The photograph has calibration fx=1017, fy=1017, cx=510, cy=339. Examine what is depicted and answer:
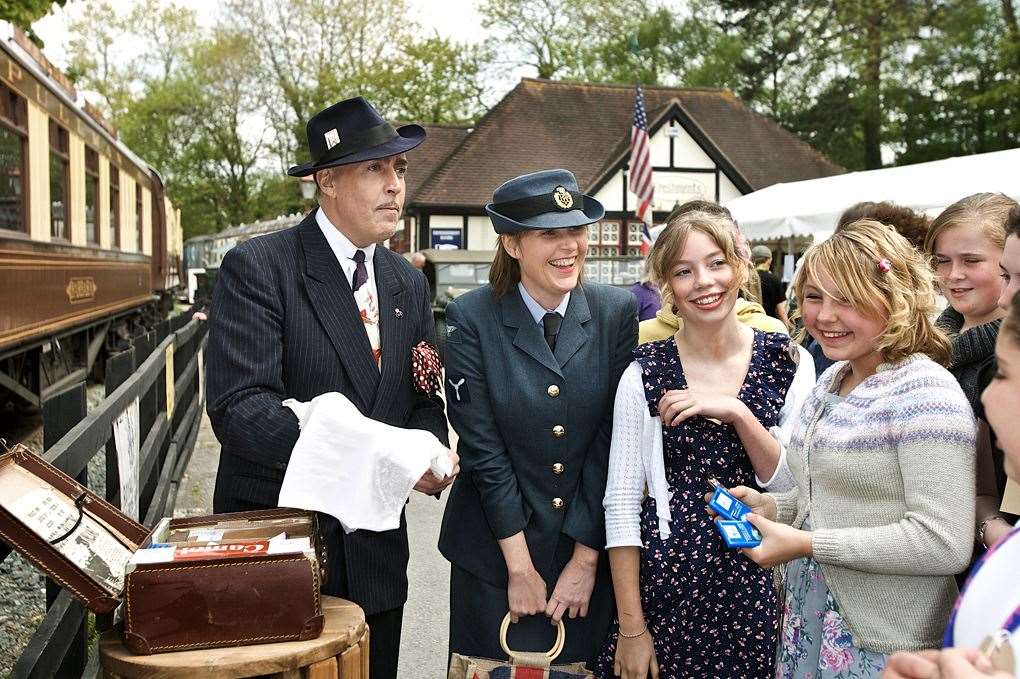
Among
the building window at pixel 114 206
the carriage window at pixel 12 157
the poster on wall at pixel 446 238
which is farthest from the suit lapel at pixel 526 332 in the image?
the poster on wall at pixel 446 238

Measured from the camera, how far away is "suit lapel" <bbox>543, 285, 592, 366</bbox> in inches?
120

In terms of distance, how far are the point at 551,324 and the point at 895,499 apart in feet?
3.79

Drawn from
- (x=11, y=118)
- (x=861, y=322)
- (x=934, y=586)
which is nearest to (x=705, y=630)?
(x=934, y=586)

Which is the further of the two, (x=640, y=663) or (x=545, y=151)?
(x=545, y=151)

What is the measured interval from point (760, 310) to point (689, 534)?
1.17 metres

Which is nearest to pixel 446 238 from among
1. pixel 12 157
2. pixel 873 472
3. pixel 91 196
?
pixel 91 196

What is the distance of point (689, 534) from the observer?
282 cm

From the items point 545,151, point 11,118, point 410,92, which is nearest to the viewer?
point 11,118

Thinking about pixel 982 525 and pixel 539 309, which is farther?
pixel 539 309

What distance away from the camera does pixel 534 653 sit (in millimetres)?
2893

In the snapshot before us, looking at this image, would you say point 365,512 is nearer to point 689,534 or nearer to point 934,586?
point 689,534

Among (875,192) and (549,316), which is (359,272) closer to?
(549,316)

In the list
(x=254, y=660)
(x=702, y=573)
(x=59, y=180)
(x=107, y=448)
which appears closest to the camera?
(x=254, y=660)

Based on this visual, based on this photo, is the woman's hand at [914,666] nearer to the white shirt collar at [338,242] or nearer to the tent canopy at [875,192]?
the white shirt collar at [338,242]
